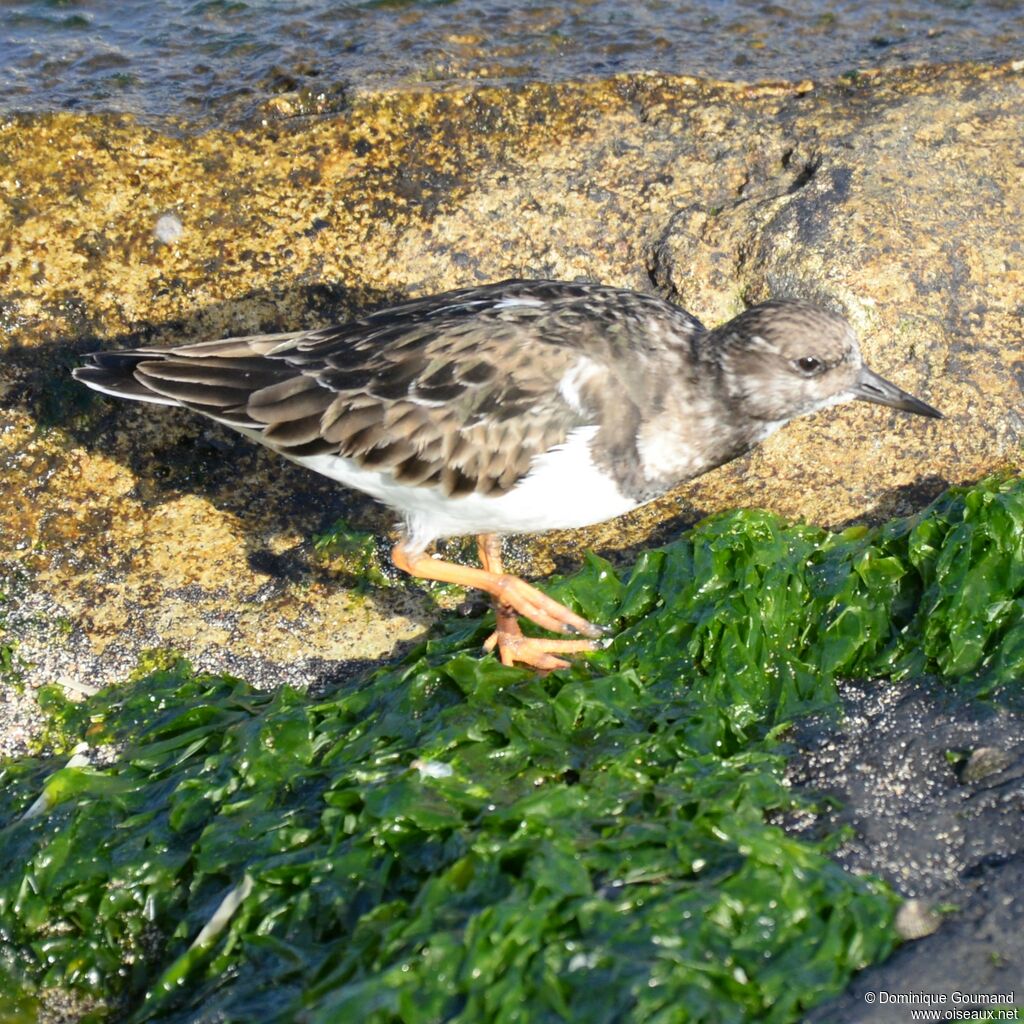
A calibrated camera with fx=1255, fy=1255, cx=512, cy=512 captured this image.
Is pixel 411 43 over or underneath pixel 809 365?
over

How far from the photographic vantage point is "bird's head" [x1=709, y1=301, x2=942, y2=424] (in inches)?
161

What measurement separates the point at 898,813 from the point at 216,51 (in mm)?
4804

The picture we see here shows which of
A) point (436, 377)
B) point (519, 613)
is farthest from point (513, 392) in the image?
point (519, 613)

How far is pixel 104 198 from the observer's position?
5.16 metres

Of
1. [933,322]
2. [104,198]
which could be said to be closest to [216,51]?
[104,198]

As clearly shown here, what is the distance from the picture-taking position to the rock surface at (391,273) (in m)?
4.67

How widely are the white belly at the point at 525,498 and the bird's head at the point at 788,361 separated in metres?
0.53

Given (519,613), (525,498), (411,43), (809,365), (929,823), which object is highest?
(411,43)

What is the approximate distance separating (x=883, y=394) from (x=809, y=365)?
12.0 inches

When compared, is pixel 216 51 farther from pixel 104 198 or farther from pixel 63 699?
pixel 63 699

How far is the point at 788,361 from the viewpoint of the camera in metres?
4.11

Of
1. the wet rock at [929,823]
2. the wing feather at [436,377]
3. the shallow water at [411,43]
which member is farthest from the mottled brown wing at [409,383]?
the shallow water at [411,43]

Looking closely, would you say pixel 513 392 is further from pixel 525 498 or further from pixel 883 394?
pixel 883 394

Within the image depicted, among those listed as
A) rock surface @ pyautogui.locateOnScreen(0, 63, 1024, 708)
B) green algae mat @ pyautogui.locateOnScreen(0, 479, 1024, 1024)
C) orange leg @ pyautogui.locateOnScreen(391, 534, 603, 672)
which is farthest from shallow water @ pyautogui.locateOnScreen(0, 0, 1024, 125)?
green algae mat @ pyautogui.locateOnScreen(0, 479, 1024, 1024)
